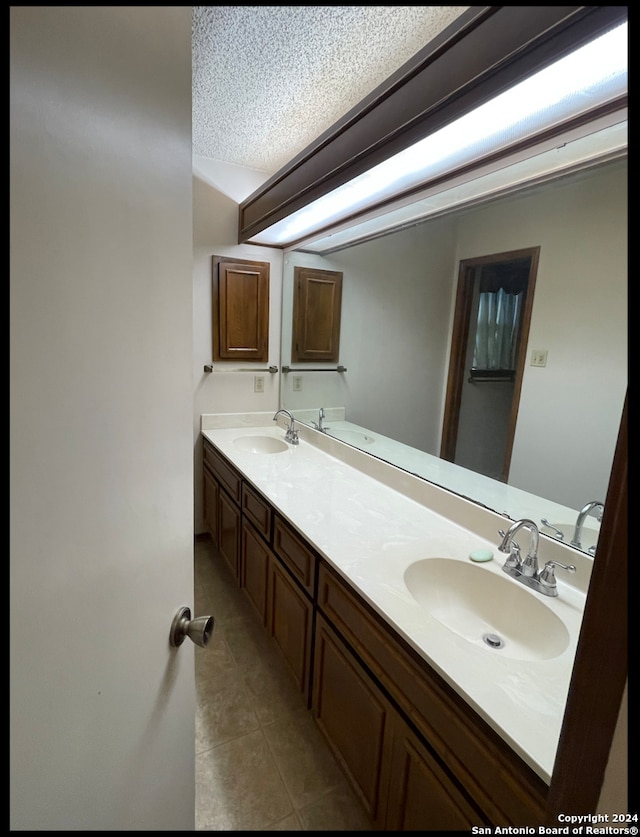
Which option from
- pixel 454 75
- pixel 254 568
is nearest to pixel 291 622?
pixel 254 568

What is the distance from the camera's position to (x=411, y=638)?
83 cm

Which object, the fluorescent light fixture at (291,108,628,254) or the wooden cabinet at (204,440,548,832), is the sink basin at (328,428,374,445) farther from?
the fluorescent light fixture at (291,108,628,254)

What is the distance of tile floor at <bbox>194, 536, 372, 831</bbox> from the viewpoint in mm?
1147

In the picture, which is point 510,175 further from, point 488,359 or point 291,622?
point 291,622

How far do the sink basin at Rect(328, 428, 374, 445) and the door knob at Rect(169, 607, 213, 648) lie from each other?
1.45m

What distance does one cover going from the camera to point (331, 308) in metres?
2.33

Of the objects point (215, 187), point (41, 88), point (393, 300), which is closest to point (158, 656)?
point (41, 88)

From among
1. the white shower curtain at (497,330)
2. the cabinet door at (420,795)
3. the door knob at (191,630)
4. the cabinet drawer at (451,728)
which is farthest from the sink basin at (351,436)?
the door knob at (191,630)

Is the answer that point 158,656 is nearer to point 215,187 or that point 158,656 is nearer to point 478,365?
point 478,365

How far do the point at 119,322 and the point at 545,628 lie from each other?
1191 millimetres

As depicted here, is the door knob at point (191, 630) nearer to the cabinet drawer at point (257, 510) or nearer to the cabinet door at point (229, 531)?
the cabinet drawer at point (257, 510)

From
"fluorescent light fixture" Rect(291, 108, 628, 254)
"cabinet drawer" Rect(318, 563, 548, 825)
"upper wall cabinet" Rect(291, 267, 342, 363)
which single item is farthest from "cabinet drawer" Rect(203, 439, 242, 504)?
"fluorescent light fixture" Rect(291, 108, 628, 254)

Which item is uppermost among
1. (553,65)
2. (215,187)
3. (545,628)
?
(215,187)

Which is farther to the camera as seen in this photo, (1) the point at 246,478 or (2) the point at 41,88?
(1) the point at 246,478
